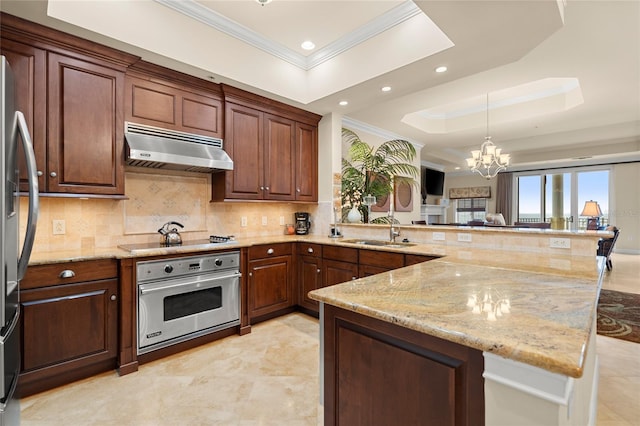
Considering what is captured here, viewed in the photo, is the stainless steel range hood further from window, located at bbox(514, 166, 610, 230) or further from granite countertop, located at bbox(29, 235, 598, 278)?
window, located at bbox(514, 166, 610, 230)

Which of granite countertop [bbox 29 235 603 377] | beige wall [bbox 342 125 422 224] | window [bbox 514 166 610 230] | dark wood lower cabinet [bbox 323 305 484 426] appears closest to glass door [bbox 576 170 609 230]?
A: window [bbox 514 166 610 230]

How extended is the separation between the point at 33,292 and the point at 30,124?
1.12 metres

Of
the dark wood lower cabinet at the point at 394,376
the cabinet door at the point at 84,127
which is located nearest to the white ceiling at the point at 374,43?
the cabinet door at the point at 84,127

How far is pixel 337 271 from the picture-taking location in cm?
314

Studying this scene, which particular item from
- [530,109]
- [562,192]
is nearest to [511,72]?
[530,109]

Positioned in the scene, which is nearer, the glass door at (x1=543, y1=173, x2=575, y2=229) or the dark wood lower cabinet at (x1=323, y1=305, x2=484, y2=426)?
the dark wood lower cabinet at (x1=323, y1=305, x2=484, y2=426)

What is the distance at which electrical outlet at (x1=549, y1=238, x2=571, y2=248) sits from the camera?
224 centimetres

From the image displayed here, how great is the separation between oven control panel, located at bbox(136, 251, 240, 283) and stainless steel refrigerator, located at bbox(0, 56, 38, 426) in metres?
0.93

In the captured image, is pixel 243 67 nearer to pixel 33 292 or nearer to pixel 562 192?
pixel 33 292

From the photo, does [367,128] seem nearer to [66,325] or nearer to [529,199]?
[66,325]

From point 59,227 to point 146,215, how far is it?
2.10 ft

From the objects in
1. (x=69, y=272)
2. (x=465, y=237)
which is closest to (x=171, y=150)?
(x=69, y=272)

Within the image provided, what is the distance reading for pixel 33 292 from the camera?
1925 millimetres

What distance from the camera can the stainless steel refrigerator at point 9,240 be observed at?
47.5 inches
